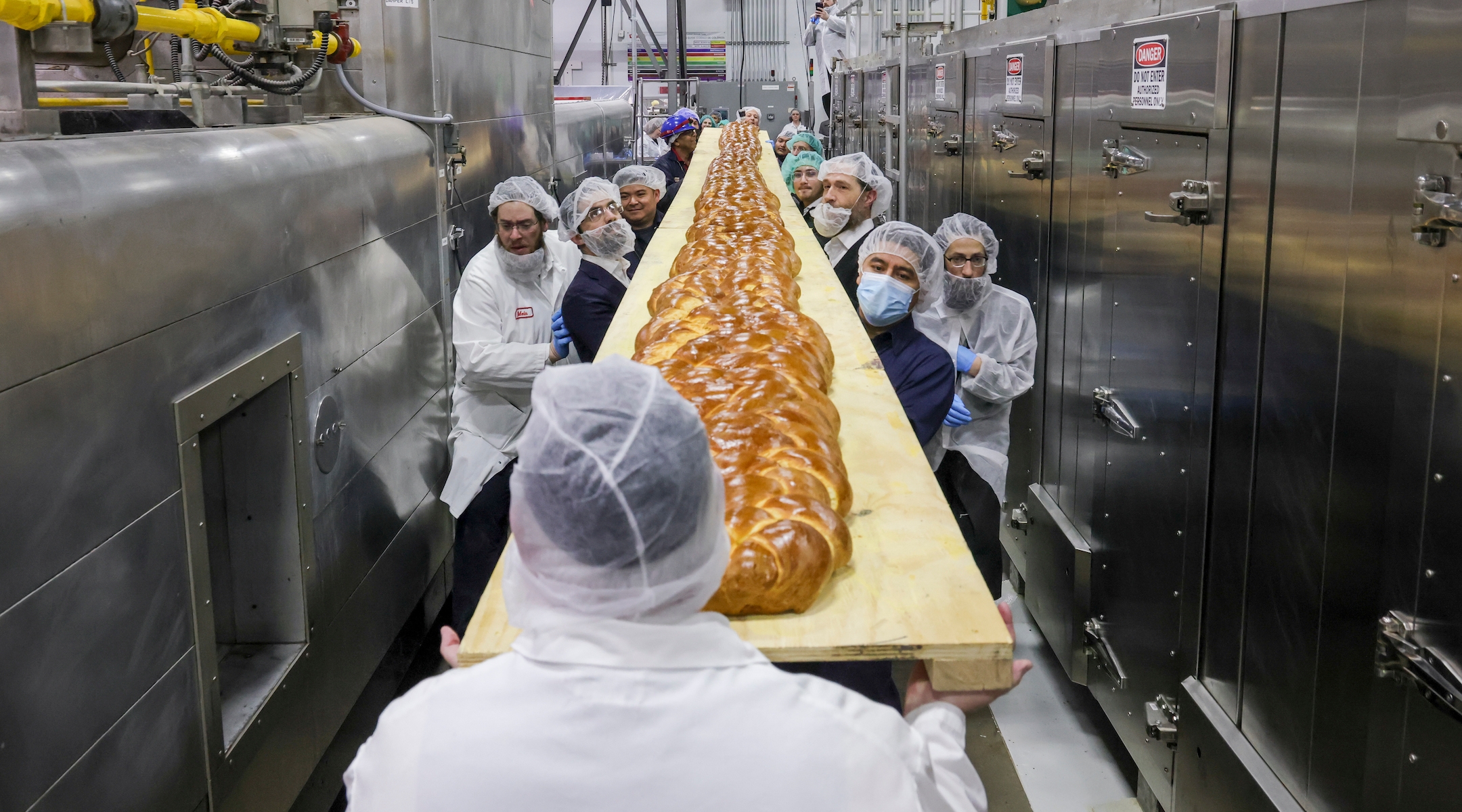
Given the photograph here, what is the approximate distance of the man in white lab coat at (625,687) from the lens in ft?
3.10

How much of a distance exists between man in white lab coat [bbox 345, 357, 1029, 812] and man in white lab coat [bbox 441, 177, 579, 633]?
262 cm

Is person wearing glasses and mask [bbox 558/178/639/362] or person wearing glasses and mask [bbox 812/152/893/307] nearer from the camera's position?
person wearing glasses and mask [bbox 558/178/639/362]

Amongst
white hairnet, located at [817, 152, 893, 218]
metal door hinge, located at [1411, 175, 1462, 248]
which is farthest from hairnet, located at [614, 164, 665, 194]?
metal door hinge, located at [1411, 175, 1462, 248]

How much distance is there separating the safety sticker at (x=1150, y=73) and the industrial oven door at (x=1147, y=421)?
70mm

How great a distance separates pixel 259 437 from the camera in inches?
102

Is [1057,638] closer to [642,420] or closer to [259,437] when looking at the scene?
[259,437]

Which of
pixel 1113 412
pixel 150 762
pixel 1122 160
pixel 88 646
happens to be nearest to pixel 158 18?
pixel 88 646

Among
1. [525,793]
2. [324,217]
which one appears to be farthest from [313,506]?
[525,793]

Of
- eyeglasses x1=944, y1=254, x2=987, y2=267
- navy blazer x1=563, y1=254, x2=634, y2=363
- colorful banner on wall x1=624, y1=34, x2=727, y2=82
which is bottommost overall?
navy blazer x1=563, y1=254, x2=634, y2=363

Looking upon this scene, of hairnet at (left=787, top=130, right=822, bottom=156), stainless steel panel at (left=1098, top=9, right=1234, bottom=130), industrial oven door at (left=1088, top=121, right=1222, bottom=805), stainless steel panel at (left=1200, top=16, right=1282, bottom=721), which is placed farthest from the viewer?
hairnet at (left=787, top=130, right=822, bottom=156)

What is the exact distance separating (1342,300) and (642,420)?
4.35ft

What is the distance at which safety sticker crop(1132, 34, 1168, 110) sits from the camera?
7.97ft

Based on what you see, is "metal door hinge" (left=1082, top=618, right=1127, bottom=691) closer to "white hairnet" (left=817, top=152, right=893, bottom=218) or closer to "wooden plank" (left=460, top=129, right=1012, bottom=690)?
"wooden plank" (left=460, top=129, right=1012, bottom=690)

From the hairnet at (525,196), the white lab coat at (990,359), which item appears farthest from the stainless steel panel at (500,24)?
the white lab coat at (990,359)
